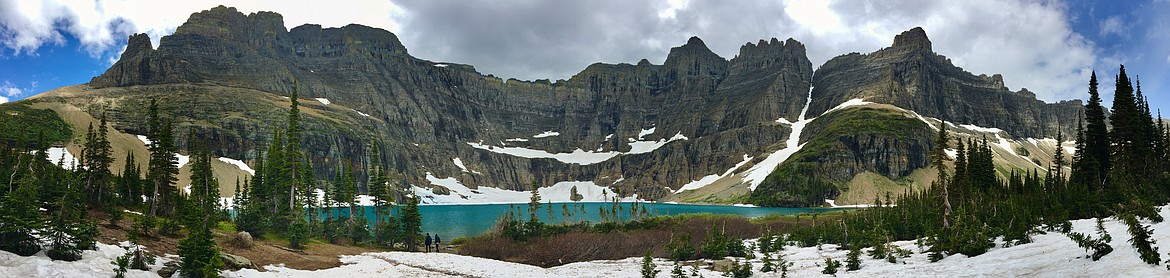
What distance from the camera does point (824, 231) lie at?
47.4m

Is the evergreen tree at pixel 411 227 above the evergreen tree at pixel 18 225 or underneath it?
underneath

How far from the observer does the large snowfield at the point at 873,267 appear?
1477 cm

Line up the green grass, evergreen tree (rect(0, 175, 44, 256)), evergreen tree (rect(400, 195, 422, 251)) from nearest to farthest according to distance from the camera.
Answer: evergreen tree (rect(0, 175, 44, 256)), evergreen tree (rect(400, 195, 422, 251)), the green grass

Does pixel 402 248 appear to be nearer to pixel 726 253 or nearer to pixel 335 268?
pixel 335 268

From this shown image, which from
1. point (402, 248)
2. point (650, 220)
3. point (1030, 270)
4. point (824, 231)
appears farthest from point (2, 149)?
point (1030, 270)

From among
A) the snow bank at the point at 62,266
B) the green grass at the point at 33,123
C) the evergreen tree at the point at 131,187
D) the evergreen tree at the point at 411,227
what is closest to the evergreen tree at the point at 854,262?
the snow bank at the point at 62,266

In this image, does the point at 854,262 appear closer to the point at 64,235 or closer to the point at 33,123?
the point at 64,235

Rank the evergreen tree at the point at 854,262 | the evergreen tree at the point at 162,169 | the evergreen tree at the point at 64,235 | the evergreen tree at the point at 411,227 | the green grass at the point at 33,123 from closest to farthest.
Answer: the evergreen tree at the point at 64,235 < the evergreen tree at the point at 854,262 < the evergreen tree at the point at 162,169 < the evergreen tree at the point at 411,227 < the green grass at the point at 33,123

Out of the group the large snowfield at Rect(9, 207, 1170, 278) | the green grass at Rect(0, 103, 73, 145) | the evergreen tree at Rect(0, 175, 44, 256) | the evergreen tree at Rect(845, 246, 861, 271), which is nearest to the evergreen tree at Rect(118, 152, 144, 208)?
the large snowfield at Rect(9, 207, 1170, 278)

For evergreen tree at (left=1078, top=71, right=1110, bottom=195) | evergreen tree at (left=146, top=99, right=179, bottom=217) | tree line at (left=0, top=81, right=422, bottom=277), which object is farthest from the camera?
evergreen tree at (left=1078, top=71, right=1110, bottom=195)

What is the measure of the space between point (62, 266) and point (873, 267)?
2819cm

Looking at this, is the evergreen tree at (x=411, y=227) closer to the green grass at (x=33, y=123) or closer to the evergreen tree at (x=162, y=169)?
the evergreen tree at (x=162, y=169)

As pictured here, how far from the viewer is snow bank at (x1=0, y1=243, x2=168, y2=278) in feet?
59.0

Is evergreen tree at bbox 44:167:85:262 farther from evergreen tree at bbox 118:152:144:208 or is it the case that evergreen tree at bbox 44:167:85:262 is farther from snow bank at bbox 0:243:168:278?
evergreen tree at bbox 118:152:144:208
